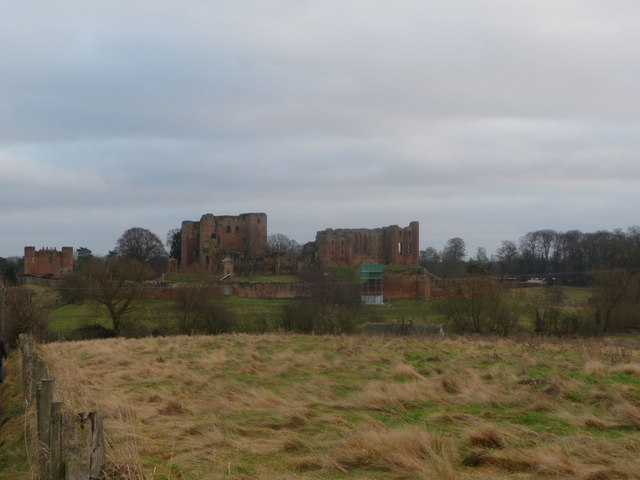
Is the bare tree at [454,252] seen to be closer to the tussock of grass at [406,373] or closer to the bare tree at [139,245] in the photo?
the bare tree at [139,245]

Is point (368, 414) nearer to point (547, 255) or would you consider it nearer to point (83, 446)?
point (83, 446)

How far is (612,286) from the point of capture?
35.1 meters

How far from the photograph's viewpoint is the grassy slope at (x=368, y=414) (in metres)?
6.16

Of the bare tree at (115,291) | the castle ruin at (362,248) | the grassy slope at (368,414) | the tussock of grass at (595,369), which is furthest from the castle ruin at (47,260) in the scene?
the tussock of grass at (595,369)

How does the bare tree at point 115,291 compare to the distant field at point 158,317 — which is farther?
the bare tree at point 115,291

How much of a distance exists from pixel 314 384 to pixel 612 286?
28.2 metres

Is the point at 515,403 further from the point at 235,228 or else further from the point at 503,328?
the point at 235,228

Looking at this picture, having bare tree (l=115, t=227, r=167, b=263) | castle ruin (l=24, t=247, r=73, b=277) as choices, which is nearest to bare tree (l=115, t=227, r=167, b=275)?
bare tree (l=115, t=227, r=167, b=263)

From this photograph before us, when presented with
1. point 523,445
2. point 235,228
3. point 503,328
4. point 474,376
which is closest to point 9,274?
point 235,228

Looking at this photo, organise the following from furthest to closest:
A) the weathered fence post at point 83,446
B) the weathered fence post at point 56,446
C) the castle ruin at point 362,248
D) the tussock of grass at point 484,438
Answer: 1. the castle ruin at point 362,248
2. the tussock of grass at point 484,438
3. the weathered fence post at point 56,446
4. the weathered fence post at point 83,446

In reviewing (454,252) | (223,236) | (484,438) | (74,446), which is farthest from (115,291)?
(454,252)

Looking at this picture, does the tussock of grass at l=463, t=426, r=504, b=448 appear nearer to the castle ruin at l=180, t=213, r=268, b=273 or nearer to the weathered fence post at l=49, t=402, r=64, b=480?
the weathered fence post at l=49, t=402, r=64, b=480

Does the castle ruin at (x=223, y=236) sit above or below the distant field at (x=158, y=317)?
above

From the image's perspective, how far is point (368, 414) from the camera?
859 centimetres
